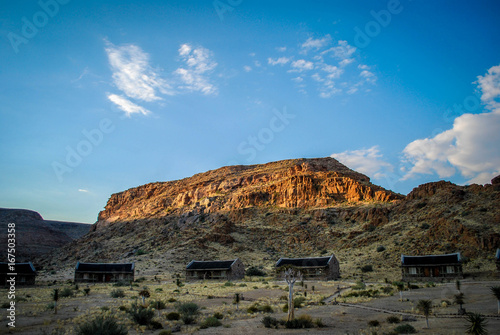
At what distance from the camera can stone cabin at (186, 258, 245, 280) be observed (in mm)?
49763

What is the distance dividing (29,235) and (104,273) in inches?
3110

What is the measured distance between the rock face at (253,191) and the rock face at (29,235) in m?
15.1

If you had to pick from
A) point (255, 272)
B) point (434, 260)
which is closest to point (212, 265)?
point (255, 272)

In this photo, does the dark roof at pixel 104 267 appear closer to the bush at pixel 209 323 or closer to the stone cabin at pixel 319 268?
the stone cabin at pixel 319 268

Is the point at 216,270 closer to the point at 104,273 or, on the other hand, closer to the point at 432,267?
the point at 104,273

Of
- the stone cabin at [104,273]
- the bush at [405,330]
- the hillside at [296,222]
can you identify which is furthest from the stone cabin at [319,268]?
the bush at [405,330]

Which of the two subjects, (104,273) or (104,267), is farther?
(104,267)

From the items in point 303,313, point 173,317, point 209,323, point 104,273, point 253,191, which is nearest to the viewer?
point 209,323

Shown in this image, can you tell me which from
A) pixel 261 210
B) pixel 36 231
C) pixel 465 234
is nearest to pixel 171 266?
pixel 261 210

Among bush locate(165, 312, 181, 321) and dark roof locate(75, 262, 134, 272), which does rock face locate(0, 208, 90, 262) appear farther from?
bush locate(165, 312, 181, 321)

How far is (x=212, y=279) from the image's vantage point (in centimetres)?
5016

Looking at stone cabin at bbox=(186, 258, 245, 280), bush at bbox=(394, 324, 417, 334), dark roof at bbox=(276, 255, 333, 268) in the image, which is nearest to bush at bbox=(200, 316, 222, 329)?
bush at bbox=(394, 324, 417, 334)

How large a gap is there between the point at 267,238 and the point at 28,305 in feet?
172

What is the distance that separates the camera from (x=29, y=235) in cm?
11088
